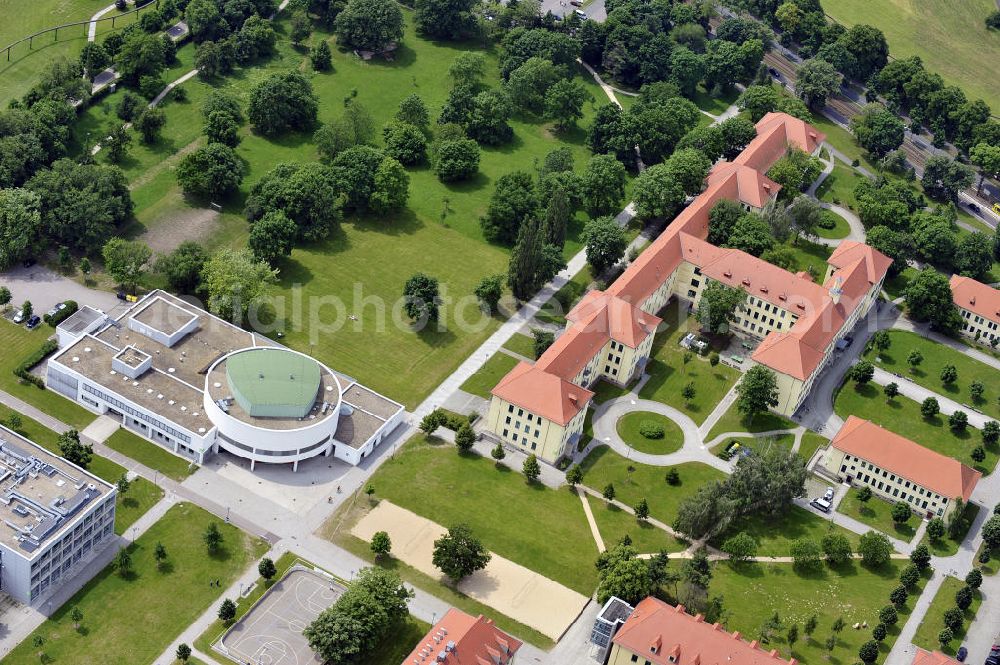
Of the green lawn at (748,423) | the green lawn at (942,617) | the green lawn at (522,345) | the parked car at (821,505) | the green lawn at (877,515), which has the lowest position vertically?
the green lawn at (522,345)

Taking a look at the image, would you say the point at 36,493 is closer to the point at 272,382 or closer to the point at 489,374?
the point at 272,382

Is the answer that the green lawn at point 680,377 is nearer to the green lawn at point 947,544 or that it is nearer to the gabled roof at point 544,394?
the gabled roof at point 544,394

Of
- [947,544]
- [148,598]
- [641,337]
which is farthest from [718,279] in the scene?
[148,598]

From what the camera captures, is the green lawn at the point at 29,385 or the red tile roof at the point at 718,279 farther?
the red tile roof at the point at 718,279

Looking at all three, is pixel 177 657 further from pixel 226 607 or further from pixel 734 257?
pixel 734 257

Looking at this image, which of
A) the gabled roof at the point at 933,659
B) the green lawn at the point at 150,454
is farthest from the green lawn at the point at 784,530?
the green lawn at the point at 150,454

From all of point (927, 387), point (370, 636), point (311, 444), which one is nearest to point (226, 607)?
point (370, 636)
